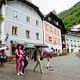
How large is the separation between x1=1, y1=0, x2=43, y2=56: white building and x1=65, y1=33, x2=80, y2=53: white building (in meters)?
41.8

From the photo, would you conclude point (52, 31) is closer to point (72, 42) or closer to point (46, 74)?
point (72, 42)

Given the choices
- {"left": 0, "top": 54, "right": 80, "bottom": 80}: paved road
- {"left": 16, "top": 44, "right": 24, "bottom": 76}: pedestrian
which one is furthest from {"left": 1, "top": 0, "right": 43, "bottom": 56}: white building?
{"left": 16, "top": 44, "right": 24, "bottom": 76}: pedestrian

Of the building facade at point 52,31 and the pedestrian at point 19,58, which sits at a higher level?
the building facade at point 52,31

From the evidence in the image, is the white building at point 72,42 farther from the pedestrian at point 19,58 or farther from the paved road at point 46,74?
the pedestrian at point 19,58

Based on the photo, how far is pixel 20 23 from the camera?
47156 millimetres

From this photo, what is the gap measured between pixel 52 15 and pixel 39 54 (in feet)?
167

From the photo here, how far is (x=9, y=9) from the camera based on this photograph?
43.6 metres

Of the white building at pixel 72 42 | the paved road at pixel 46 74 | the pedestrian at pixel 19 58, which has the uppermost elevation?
the white building at pixel 72 42

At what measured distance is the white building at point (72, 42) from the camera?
97438 millimetres

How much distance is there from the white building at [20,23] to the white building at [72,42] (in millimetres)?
41784

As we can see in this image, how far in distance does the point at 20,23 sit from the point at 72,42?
54.8m

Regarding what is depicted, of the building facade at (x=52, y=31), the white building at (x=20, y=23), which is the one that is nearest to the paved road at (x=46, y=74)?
the white building at (x=20, y=23)

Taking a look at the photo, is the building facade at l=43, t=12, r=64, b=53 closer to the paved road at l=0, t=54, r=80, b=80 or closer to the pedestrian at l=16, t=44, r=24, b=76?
the paved road at l=0, t=54, r=80, b=80

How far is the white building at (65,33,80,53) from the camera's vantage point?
97.4 m
